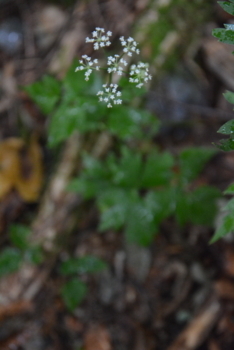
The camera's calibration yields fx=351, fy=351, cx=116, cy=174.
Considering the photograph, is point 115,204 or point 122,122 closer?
point 122,122

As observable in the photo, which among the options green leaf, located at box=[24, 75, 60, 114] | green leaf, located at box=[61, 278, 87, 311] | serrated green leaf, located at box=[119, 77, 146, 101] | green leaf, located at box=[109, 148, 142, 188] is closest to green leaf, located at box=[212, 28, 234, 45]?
serrated green leaf, located at box=[119, 77, 146, 101]

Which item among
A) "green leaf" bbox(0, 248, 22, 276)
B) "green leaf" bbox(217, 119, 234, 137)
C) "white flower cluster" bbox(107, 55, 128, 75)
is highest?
"white flower cluster" bbox(107, 55, 128, 75)

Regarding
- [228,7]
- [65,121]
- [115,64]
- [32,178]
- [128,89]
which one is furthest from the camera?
[32,178]

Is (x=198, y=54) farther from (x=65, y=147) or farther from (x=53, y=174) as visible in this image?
(x=53, y=174)

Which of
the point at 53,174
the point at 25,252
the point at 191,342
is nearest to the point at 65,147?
the point at 53,174

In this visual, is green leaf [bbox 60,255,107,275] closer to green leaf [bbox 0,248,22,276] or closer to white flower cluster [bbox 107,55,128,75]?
green leaf [bbox 0,248,22,276]

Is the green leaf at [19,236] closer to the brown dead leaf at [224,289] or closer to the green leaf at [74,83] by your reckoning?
the green leaf at [74,83]

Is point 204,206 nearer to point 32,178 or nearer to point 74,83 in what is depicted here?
point 74,83

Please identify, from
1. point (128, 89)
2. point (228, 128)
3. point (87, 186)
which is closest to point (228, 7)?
point (228, 128)
